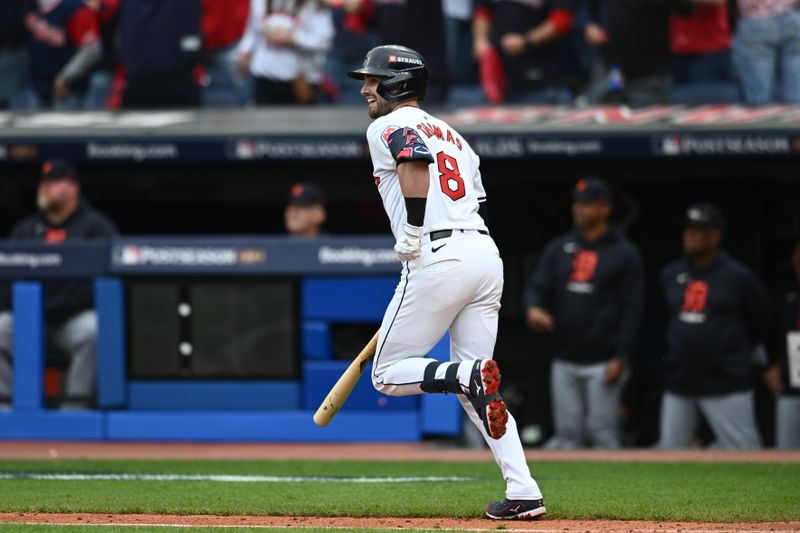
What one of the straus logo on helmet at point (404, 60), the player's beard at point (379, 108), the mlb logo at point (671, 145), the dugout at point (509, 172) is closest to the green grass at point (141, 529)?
the player's beard at point (379, 108)

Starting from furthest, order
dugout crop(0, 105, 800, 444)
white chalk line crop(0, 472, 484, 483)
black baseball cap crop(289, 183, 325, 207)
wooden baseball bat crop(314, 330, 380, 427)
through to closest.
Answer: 1. dugout crop(0, 105, 800, 444)
2. black baseball cap crop(289, 183, 325, 207)
3. white chalk line crop(0, 472, 484, 483)
4. wooden baseball bat crop(314, 330, 380, 427)

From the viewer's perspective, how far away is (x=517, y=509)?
5246 mm

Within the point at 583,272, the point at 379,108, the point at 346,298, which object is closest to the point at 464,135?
the point at 583,272

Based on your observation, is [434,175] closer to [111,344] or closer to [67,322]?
[111,344]

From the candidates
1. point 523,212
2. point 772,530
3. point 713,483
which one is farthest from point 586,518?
point 523,212

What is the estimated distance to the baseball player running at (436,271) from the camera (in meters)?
5.15

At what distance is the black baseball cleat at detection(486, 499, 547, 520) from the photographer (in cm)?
524

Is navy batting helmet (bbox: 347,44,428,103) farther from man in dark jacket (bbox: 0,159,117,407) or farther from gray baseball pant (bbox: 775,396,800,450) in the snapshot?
gray baseball pant (bbox: 775,396,800,450)

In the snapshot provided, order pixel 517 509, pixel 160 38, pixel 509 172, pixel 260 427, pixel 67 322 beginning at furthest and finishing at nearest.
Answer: pixel 160 38
pixel 509 172
pixel 67 322
pixel 260 427
pixel 517 509

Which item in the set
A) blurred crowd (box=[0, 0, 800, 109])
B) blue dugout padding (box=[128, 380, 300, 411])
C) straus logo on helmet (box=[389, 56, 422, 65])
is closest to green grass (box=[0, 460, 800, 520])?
blue dugout padding (box=[128, 380, 300, 411])

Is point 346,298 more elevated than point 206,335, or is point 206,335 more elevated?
point 346,298

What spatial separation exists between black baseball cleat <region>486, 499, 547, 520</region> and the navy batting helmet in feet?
5.19

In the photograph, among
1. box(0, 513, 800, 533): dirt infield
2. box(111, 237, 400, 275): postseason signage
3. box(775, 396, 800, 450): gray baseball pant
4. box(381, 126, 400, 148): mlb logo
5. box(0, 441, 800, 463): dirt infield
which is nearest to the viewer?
box(0, 513, 800, 533): dirt infield

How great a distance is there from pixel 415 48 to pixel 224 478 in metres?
4.20
